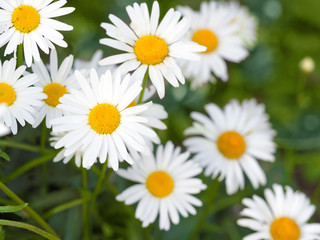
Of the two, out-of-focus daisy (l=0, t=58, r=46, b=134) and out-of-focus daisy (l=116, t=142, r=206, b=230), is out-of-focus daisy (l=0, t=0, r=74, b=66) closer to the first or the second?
out-of-focus daisy (l=0, t=58, r=46, b=134)

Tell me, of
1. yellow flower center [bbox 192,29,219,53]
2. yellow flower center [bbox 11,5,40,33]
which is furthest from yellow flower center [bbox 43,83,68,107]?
yellow flower center [bbox 192,29,219,53]

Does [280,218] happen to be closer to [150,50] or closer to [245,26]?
[150,50]

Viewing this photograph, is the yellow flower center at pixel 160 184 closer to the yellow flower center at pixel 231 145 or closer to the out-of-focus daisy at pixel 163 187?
the out-of-focus daisy at pixel 163 187

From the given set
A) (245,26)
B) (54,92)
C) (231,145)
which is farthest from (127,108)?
(245,26)

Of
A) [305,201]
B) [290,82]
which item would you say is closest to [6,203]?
[305,201]

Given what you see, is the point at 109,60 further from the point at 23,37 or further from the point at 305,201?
the point at 305,201

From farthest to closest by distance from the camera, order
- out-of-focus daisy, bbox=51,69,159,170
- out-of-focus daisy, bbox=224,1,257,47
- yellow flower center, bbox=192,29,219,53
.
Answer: out-of-focus daisy, bbox=224,1,257,47, yellow flower center, bbox=192,29,219,53, out-of-focus daisy, bbox=51,69,159,170
